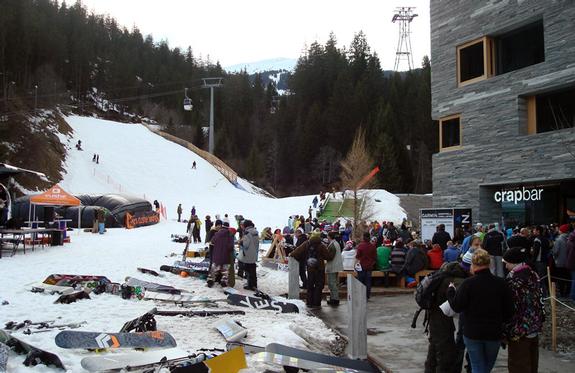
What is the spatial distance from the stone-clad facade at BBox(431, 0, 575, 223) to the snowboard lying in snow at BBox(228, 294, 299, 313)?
1086cm

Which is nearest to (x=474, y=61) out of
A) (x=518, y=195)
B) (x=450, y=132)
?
(x=450, y=132)

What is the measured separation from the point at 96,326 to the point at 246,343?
7.05ft

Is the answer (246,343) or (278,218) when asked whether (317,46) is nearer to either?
(278,218)

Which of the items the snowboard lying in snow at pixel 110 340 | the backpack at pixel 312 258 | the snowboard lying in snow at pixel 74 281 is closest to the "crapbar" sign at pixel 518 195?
the backpack at pixel 312 258

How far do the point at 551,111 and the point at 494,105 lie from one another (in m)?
1.97

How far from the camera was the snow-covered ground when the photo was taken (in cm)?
673

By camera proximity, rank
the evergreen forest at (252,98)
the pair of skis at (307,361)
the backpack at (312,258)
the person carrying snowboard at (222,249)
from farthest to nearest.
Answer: the evergreen forest at (252,98) → the person carrying snowboard at (222,249) → the backpack at (312,258) → the pair of skis at (307,361)

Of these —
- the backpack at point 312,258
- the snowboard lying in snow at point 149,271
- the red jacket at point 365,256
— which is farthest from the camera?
the snowboard lying in snow at point 149,271

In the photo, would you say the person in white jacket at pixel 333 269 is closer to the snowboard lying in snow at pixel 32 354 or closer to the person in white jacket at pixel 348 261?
the person in white jacket at pixel 348 261

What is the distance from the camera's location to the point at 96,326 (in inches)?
264

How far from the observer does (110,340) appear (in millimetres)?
5590

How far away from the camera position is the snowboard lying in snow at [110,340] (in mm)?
5418

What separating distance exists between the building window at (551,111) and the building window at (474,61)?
231 cm

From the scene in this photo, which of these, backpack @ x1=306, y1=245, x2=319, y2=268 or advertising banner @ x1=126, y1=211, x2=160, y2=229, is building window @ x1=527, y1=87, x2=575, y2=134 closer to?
backpack @ x1=306, y1=245, x2=319, y2=268
